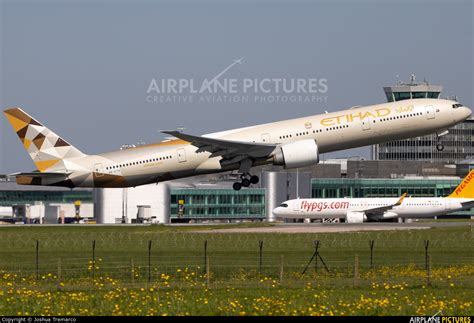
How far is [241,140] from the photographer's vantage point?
208 ft

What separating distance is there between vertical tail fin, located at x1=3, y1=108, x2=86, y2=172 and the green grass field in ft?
17.8

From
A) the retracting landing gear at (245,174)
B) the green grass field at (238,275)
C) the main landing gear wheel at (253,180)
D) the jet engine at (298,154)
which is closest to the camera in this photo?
the green grass field at (238,275)

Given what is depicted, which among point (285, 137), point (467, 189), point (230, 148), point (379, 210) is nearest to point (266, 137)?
point (285, 137)

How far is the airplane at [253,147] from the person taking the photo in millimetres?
60906

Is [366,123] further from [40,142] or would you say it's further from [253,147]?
[40,142]

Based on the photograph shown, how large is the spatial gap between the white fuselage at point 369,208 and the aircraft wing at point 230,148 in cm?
5126

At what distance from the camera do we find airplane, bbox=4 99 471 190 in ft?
200

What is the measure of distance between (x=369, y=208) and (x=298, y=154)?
2161 inches

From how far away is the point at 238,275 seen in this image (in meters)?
45.7

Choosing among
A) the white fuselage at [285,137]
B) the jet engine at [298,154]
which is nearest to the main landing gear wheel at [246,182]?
the white fuselage at [285,137]

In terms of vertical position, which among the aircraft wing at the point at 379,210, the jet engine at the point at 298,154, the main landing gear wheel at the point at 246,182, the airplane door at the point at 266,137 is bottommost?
the aircraft wing at the point at 379,210

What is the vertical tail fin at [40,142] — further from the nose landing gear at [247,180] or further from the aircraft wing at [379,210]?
the aircraft wing at [379,210]

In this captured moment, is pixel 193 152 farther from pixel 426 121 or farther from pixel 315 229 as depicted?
pixel 315 229

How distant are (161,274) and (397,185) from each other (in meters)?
126
